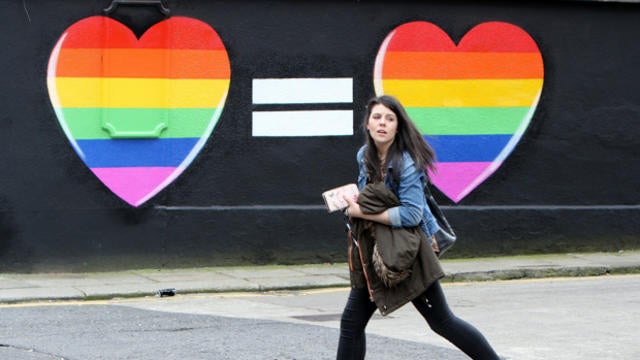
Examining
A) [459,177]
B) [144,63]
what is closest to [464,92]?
[459,177]

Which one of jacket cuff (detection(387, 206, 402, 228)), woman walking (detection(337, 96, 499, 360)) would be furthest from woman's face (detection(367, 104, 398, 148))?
jacket cuff (detection(387, 206, 402, 228))

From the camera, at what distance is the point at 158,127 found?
13.1 meters

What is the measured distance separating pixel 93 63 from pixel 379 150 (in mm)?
7197

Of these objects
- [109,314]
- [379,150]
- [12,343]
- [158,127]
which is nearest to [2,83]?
[158,127]

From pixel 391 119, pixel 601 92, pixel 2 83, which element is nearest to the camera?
pixel 391 119

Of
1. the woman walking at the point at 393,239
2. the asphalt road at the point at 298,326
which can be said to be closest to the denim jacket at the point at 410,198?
the woman walking at the point at 393,239

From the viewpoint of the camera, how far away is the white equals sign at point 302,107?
13430mm

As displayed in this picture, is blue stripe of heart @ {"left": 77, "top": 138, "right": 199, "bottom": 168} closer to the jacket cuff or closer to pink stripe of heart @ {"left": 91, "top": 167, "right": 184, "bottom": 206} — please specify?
pink stripe of heart @ {"left": 91, "top": 167, "right": 184, "bottom": 206}

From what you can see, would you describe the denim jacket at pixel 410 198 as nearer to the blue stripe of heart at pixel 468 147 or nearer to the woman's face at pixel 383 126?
the woman's face at pixel 383 126

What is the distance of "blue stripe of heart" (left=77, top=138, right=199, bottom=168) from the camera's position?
12.9 meters

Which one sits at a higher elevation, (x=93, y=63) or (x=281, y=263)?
(x=93, y=63)

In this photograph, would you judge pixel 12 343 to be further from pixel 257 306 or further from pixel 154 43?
pixel 154 43

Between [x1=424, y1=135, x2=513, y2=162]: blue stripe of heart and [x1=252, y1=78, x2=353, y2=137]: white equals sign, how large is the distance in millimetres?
1214

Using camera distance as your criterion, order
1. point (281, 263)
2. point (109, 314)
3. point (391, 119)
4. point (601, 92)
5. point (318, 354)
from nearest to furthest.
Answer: point (391, 119), point (318, 354), point (109, 314), point (281, 263), point (601, 92)
